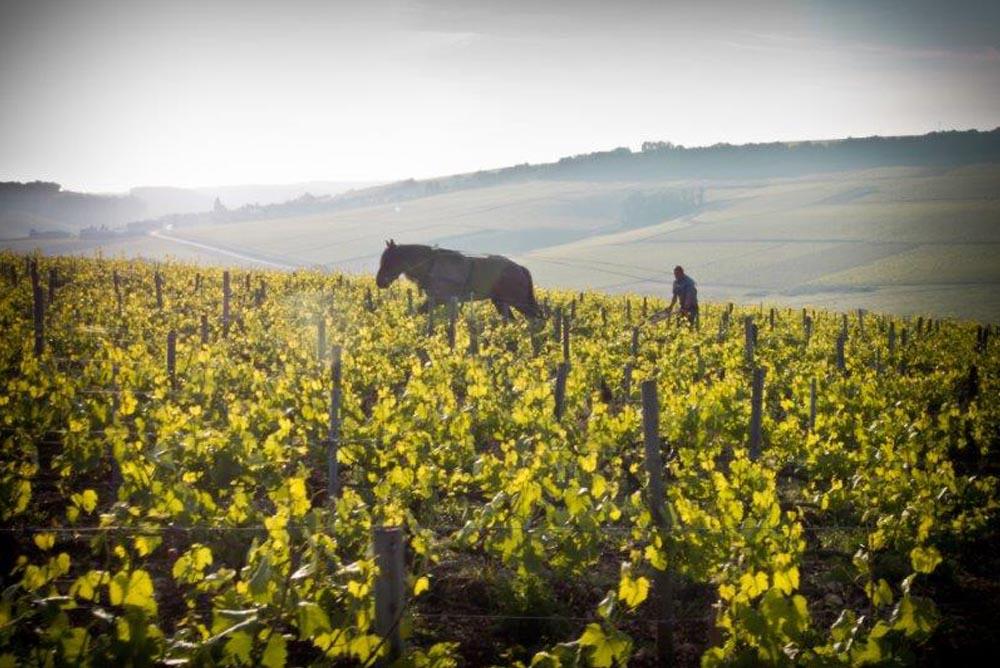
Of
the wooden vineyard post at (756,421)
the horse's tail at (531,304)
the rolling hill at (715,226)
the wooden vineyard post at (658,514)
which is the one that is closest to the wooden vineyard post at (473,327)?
the horse's tail at (531,304)

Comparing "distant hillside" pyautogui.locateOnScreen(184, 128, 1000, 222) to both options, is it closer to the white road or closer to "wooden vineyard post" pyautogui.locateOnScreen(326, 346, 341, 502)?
the white road

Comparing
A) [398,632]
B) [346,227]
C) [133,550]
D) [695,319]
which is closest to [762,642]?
[398,632]

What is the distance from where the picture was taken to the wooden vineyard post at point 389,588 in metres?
3.45

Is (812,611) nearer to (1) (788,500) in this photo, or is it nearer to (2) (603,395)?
(1) (788,500)

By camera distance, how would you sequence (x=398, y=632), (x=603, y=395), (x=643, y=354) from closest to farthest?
1. (x=398, y=632)
2. (x=603, y=395)
3. (x=643, y=354)

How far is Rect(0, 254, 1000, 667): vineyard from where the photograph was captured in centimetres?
371

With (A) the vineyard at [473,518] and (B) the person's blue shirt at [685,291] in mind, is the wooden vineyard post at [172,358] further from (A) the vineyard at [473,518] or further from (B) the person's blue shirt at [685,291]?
(B) the person's blue shirt at [685,291]

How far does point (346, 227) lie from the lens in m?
105

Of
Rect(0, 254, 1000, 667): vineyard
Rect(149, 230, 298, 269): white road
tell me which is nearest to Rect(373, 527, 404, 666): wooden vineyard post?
Rect(0, 254, 1000, 667): vineyard

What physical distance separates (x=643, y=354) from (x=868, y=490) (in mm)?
8120

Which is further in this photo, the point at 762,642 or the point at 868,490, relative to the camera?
the point at 868,490

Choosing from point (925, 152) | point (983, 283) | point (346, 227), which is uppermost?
point (925, 152)

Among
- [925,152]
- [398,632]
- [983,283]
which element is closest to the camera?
[398,632]

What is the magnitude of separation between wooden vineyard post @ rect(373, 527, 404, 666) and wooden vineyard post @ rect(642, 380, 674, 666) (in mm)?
1844
